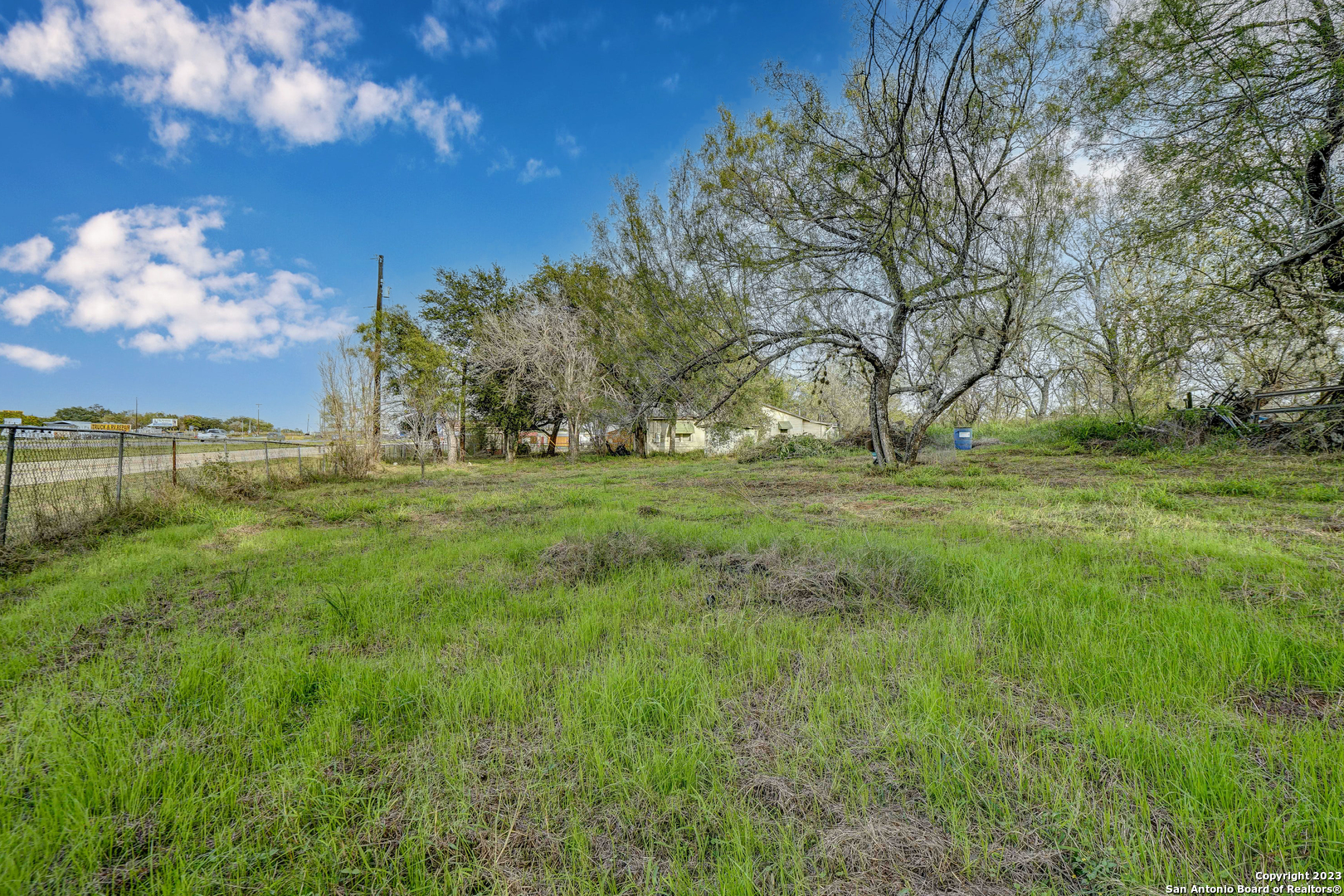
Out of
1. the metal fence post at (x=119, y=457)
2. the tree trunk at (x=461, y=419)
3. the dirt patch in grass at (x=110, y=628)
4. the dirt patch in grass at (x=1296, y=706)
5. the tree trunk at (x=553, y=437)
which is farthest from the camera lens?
the tree trunk at (x=553, y=437)

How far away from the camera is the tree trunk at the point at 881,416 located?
35.5ft

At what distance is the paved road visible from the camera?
530 cm

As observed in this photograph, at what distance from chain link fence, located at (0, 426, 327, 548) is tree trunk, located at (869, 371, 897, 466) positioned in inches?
508

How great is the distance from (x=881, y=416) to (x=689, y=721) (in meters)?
10.6

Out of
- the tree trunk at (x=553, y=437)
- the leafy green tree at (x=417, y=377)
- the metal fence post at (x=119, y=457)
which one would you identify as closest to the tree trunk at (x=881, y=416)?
the metal fence post at (x=119, y=457)

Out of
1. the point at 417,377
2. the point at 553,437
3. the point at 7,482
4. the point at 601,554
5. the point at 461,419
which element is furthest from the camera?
the point at 553,437

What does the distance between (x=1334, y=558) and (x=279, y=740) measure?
6945 millimetres

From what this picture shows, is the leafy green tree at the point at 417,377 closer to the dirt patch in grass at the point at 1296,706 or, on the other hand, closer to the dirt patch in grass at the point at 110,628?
the dirt patch in grass at the point at 110,628

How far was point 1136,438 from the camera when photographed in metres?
12.9

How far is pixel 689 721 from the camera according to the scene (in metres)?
2.00

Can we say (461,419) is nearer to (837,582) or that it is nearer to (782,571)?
(782,571)

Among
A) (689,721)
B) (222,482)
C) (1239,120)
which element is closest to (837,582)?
(689,721)

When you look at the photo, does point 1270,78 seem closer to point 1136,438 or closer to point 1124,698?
point 1124,698

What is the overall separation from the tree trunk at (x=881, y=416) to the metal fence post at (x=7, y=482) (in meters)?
13.2
